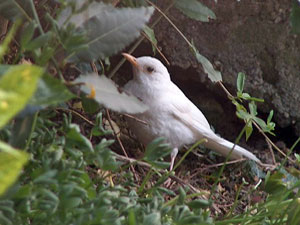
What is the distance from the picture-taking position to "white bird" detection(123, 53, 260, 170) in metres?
1.83

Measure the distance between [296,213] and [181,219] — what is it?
1.26 feet

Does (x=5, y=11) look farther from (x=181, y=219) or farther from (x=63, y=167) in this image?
(x=181, y=219)

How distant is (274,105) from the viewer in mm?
2240

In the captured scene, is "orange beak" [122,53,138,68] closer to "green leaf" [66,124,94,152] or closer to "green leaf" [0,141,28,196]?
"green leaf" [66,124,94,152]

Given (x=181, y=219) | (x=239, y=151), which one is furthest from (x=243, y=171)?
(x=181, y=219)

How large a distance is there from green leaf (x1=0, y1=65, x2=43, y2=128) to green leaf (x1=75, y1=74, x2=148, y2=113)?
1.03 feet

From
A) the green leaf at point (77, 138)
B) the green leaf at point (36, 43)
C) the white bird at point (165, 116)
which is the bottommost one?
the white bird at point (165, 116)

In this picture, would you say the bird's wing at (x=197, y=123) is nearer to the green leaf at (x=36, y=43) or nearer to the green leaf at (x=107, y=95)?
the green leaf at (x=107, y=95)

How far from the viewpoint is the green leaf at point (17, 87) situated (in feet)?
1.27

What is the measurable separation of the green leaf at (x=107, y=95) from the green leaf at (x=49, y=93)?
0.42 feet

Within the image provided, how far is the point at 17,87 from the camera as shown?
0.39 m

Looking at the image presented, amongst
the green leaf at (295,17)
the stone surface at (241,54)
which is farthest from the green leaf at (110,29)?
the stone surface at (241,54)

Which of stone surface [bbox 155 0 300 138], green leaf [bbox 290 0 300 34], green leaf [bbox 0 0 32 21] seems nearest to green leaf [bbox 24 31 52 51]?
green leaf [bbox 0 0 32 21]

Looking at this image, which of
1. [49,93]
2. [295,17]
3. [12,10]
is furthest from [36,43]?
[295,17]
